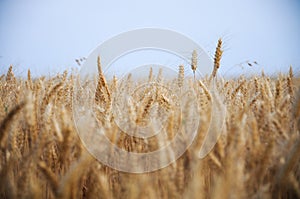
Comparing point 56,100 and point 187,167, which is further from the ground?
point 56,100

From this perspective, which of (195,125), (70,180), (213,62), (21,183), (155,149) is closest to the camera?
(70,180)

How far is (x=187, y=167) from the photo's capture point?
986 mm

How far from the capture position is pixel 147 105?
142 cm

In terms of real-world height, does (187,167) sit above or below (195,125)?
below

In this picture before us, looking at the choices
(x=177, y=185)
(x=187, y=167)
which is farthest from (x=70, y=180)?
(x=187, y=167)

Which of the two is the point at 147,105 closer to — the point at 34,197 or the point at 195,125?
the point at 195,125

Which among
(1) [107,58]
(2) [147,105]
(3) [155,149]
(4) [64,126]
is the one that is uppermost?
(1) [107,58]

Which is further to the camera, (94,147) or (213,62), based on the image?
(213,62)

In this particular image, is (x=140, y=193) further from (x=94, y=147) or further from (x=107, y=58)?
(x=107, y=58)

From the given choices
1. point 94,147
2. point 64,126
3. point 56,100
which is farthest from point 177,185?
point 56,100

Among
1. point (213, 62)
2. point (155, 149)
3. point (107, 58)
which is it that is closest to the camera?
point (155, 149)

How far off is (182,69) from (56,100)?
1398 millimetres

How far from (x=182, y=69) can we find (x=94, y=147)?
189 cm

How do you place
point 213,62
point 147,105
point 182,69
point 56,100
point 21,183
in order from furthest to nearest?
point 182,69 < point 213,62 < point 56,100 < point 147,105 < point 21,183
